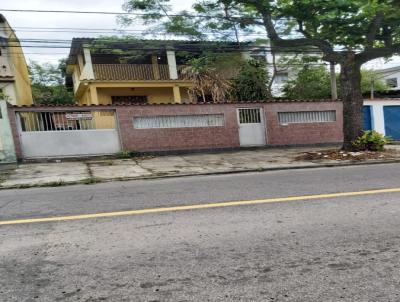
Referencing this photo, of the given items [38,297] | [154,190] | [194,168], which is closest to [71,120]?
[194,168]

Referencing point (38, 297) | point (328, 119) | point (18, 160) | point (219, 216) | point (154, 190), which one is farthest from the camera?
point (328, 119)

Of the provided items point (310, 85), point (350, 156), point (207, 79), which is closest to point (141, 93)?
point (207, 79)

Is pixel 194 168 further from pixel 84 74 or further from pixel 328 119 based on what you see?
pixel 84 74

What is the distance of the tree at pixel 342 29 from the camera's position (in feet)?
33.7

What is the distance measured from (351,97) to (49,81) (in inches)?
1117

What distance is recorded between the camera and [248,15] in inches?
483

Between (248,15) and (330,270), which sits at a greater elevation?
(248,15)

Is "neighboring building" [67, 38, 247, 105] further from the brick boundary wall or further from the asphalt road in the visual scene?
the asphalt road

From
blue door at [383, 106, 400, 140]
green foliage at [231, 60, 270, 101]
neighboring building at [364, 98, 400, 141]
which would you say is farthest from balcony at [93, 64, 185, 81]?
blue door at [383, 106, 400, 140]

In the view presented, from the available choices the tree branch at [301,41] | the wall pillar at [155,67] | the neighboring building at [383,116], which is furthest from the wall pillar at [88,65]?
the neighboring building at [383,116]

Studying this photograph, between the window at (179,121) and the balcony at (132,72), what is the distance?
724 cm

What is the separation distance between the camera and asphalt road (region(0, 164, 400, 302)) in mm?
2625

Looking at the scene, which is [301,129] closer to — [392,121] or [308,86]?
[392,121]

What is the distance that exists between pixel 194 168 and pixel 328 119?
9000mm
